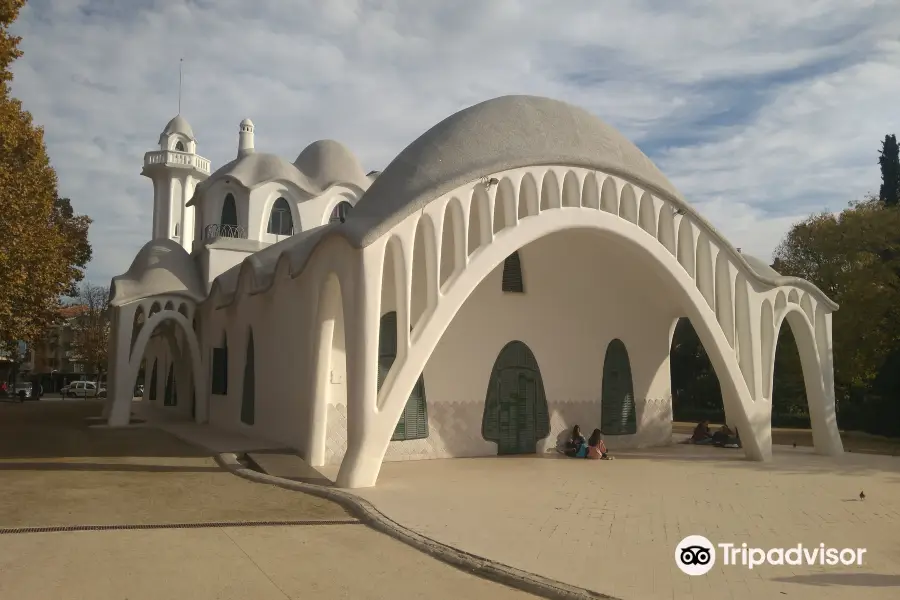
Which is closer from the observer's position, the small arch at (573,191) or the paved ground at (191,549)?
the paved ground at (191,549)

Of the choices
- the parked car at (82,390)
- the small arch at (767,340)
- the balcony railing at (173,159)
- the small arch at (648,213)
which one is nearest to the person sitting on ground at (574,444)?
the small arch at (767,340)

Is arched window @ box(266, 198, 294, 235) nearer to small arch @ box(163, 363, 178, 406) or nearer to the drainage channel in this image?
small arch @ box(163, 363, 178, 406)

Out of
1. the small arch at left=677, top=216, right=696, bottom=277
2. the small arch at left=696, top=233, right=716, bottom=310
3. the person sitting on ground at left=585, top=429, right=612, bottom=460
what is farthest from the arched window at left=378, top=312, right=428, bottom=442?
the small arch at left=696, top=233, right=716, bottom=310

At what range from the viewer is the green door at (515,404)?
14633 millimetres

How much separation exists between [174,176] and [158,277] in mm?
11346

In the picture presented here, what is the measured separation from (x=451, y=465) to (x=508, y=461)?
1.26 m

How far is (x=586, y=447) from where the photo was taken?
1435 centimetres

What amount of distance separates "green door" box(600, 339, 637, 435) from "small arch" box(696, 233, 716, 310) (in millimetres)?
2775

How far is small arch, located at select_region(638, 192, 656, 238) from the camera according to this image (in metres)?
13.6

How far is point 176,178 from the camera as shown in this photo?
30047 mm

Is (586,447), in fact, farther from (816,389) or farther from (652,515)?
(652,515)

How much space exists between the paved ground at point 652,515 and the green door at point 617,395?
6.68ft

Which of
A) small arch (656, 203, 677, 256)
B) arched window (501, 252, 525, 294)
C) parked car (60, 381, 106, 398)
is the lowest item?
parked car (60, 381, 106, 398)

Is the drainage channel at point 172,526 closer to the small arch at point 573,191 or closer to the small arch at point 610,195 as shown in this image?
the small arch at point 573,191
